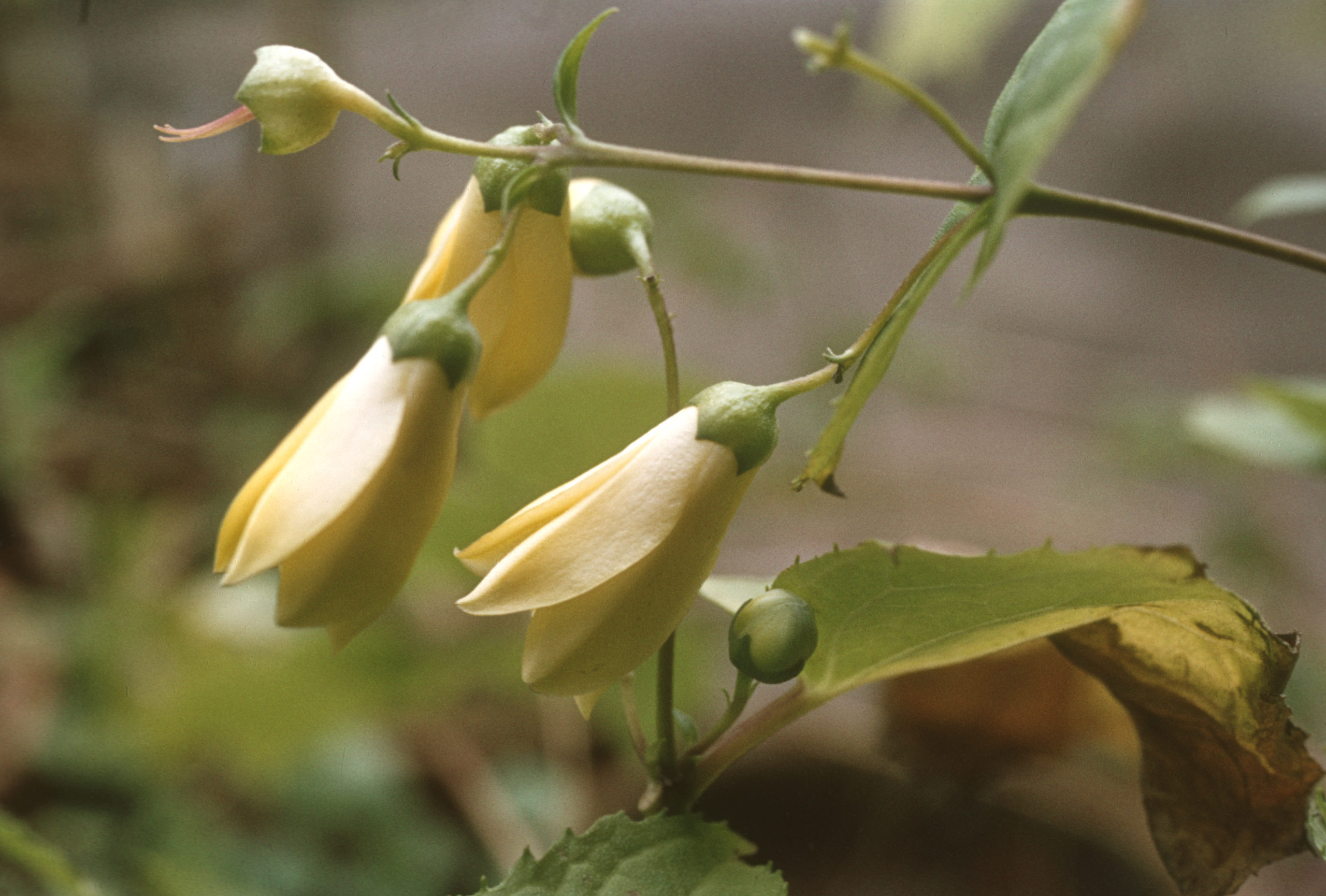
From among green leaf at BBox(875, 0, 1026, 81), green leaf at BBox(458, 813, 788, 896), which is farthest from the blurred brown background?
green leaf at BBox(458, 813, 788, 896)

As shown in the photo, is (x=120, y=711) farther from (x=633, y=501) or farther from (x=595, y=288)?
(x=595, y=288)

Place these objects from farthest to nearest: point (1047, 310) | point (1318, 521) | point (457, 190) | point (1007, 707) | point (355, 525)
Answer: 1. point (457, 190)
2. point (1047, 310)
3. point (1318, 521)
4. point (1007, 707)
5. point (355, 525)

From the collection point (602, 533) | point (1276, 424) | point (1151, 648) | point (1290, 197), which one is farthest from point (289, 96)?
point (1276, 424)

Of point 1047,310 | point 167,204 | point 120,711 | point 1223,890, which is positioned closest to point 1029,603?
point 1223,890

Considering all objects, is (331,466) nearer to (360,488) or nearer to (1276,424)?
(360,488)

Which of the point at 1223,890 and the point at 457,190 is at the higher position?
the point at 1223,890

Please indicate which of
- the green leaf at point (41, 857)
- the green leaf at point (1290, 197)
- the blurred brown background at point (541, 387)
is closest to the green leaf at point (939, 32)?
the blurred brown background at point (541, 387)

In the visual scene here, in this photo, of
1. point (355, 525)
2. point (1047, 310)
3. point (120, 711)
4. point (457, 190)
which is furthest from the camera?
point (457, 190)
